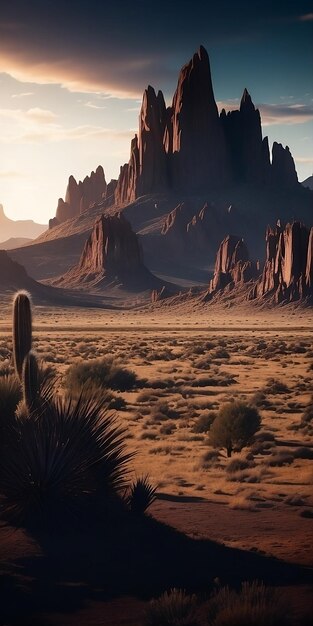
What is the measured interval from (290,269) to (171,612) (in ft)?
359

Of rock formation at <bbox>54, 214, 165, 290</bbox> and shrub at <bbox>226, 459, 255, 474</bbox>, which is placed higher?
rock formation at <bbox>54, 214, 165, 290</bbox>

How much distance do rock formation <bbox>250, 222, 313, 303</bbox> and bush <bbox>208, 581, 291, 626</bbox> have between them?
106 meters

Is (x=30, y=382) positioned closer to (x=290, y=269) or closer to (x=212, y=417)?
(x=212, y=417)

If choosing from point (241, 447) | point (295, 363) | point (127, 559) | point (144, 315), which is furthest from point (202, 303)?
point (127, 559)

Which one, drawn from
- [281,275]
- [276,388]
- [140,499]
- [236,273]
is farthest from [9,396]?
[236,273]

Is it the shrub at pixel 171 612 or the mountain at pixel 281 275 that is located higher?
the mountain at pixel 281 275

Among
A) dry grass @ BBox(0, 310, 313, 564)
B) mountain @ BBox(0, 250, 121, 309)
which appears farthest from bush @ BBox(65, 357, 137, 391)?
mountain @ BBox(0, 250, 121, 309)

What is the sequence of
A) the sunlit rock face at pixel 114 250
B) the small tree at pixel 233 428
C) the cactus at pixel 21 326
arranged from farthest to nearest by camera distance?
the sunlit rock face at pixel 114 250
the small tree at pixel 233 428
the cactus at pixel 21 326

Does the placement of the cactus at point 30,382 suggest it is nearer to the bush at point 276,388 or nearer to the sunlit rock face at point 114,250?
the bush at point 276,388

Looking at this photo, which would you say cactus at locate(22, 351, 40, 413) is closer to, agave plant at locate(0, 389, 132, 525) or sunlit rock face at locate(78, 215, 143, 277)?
agave plant at locate(0, 389, 132, 525)

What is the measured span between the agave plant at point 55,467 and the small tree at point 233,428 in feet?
21.3

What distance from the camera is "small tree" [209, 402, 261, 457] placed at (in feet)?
61.3

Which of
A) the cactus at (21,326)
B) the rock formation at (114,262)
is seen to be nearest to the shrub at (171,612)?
the cactus at (21,326)

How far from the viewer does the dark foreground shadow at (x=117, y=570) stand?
30.3 feet
